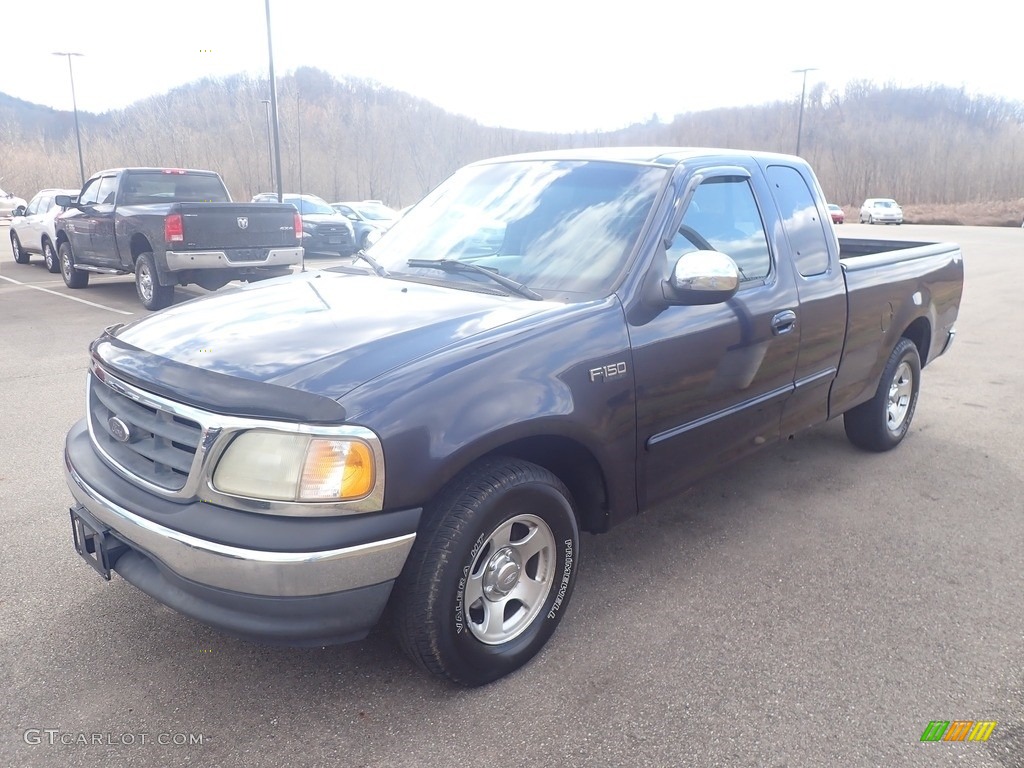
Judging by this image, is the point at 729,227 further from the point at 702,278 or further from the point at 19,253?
the point at 19,253

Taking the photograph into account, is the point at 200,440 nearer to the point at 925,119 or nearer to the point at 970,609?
the point at 970,609

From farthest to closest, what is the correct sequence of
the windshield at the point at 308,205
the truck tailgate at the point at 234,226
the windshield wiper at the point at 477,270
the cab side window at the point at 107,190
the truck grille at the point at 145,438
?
1. the windshield at the point at 308,205
2. the cab side window at the point at 107,190
3. the truck tailgate at the point at 234,226
4. the windshield wiper at the point at 477,270
5. the truck grille at the point at 145,438

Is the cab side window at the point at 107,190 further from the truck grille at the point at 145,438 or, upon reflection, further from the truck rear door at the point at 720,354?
the truck rear door at the point at 720,354

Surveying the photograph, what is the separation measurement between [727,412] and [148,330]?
245cm

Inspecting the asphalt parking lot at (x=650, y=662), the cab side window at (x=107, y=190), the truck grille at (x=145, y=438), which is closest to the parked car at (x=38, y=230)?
the cab side window at (x=107, y=190)

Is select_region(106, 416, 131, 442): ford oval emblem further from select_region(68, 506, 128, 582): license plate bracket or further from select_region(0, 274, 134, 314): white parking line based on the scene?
select_region(0, 274, 134, 314): white parking line

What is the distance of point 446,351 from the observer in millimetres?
2551

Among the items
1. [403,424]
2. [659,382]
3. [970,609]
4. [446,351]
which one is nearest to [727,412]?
[659,382]

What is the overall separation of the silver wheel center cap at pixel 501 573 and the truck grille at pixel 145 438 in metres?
1.04

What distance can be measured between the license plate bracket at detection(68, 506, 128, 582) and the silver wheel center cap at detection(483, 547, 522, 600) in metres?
1.21

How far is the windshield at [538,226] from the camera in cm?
324

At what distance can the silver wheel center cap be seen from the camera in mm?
→ 2711

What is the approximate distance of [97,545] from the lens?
8.50ft

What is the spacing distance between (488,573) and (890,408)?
12.1 ft
